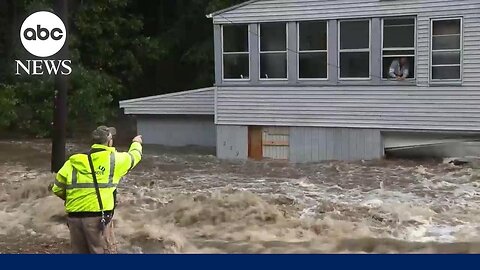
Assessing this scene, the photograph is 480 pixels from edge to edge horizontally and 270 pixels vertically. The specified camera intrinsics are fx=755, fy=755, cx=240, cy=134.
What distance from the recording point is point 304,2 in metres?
21.2

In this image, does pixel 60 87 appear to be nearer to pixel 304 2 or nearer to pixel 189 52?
pixel 304 2

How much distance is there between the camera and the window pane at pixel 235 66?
22333mm

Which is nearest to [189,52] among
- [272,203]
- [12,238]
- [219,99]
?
[219,99]

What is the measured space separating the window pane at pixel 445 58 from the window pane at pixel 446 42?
0.51 feet

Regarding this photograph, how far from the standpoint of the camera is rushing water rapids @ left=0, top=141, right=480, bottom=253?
11258 millimetres

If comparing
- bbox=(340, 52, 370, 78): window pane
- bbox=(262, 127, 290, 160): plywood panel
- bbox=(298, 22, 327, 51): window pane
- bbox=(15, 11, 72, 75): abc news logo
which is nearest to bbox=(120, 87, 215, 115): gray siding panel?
bbox=(262, 127, 290, 160): plywood panel

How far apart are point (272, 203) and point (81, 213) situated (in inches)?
A: 308

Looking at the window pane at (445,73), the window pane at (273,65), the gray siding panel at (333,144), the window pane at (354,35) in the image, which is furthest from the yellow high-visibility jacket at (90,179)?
the window pane at (273,65)

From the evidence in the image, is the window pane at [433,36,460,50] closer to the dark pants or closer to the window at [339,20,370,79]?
the window at [339,20,370,79]

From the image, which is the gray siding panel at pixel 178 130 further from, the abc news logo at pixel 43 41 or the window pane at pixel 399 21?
the window pane at pixel 399 21

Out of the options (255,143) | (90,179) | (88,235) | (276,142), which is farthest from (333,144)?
(90,179)

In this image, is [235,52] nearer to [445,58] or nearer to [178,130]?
[178,130]

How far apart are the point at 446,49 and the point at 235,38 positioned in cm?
625

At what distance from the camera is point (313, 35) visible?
2136 cm
